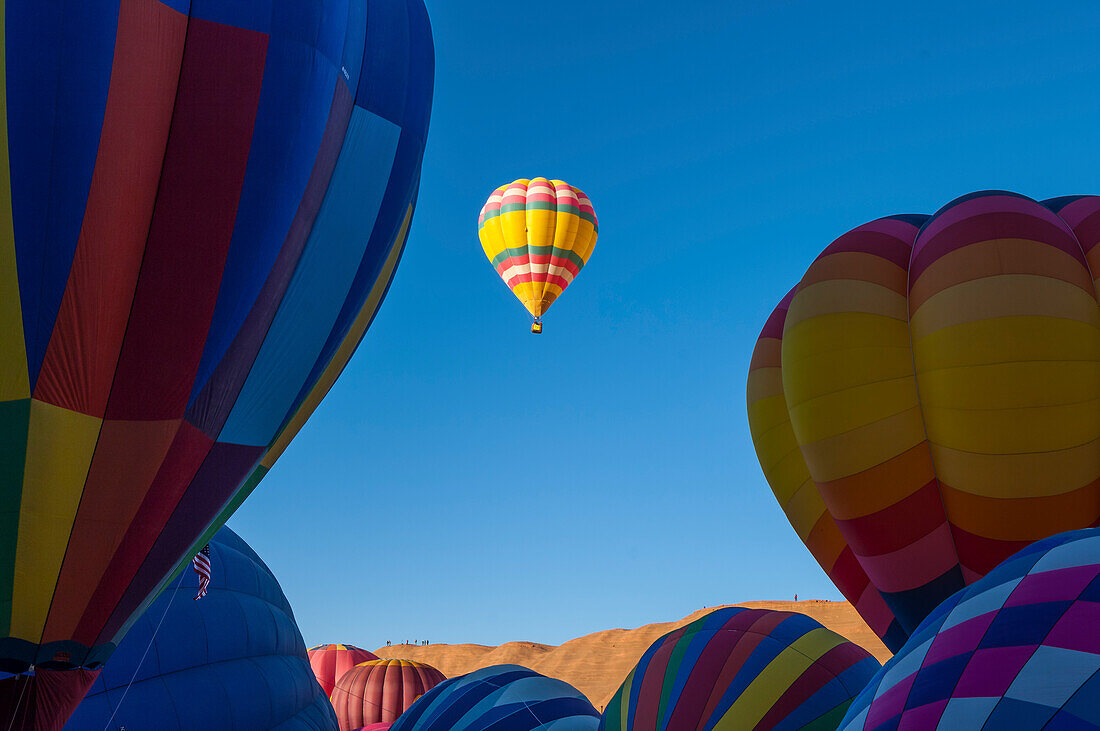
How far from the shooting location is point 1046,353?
325 inches

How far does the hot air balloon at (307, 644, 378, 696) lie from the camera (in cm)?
2566

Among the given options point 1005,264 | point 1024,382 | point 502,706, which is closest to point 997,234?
point 1005,264

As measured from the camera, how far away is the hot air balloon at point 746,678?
286 inches

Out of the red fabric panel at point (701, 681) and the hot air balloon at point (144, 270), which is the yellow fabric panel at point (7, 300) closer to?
the hot air balloon at point (144, 270)

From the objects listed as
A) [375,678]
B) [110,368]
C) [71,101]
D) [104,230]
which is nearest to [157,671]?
[110,368]

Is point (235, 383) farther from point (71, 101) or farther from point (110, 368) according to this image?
point (71, 101)

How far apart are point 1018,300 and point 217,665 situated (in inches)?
325

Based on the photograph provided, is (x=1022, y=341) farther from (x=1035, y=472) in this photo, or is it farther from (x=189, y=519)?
(x=189, y=519)

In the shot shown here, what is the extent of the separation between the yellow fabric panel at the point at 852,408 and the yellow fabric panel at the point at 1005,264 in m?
0.81

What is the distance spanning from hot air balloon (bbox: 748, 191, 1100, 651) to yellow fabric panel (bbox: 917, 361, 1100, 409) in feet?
0.04

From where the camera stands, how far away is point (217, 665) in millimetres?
10289

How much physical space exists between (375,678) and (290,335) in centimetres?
1823

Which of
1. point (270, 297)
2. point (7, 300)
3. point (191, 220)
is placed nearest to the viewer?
point (7, 300)

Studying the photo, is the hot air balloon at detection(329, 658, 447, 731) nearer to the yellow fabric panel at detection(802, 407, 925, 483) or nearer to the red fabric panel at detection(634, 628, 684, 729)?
the red fabric panel at detection(634, 628, 684, 729)
